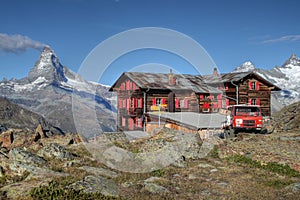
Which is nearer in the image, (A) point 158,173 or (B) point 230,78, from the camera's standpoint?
(A) point 158,173

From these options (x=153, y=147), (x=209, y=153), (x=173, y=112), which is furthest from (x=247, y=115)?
(x=173, y=112)

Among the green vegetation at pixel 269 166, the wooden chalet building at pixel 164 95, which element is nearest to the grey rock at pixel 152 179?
the green vegetation at pixel 269 166

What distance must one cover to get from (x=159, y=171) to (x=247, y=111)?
15.6 meters

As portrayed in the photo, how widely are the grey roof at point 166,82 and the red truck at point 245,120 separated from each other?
→ 18.6 metres

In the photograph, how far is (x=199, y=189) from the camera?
13.9 m

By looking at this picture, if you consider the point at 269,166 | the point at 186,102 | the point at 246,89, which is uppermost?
the point at 246,89

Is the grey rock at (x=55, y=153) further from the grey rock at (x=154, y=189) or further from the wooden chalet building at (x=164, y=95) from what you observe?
the wooden chalet building at (x=164, y=95)

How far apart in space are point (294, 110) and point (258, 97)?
6.66 m

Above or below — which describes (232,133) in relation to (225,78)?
below

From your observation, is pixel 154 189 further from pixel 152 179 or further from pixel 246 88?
pixel 246 88

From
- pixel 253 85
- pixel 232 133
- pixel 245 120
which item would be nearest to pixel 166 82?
pixel 253 85

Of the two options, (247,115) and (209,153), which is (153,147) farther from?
(247,115)

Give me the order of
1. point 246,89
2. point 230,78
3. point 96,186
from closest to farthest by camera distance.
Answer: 1. point 96,186
2. point 246,89
3. point 230,78

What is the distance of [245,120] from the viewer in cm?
2955
